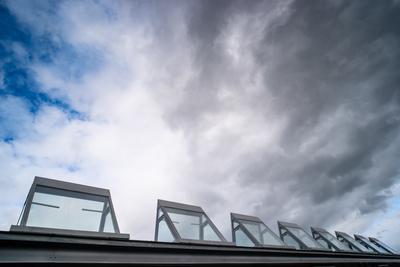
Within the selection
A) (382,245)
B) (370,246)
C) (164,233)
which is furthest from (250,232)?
(382,245)

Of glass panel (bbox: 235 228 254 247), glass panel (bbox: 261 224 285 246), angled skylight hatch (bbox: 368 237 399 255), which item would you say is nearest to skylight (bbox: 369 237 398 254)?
angled skylight hatch (bbox: 368 237 399 255)

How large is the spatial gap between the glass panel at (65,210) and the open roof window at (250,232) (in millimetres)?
4278

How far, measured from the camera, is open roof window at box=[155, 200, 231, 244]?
16.2ft

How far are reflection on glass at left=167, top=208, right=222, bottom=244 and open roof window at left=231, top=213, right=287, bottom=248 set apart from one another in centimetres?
157

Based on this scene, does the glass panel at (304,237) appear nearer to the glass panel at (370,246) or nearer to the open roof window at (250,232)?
the open roof window at (250,232)

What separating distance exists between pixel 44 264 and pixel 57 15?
6.08m

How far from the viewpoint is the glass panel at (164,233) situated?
4.81m

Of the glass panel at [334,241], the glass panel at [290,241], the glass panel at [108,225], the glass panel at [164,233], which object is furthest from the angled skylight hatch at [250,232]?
the glass panel at [334,241]

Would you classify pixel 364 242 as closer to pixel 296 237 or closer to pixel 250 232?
pixel 296 237

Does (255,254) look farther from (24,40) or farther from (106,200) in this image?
(24,40)

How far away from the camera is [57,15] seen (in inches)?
218

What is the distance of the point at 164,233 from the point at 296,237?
6425mm


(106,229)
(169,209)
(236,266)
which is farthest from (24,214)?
(236,266)

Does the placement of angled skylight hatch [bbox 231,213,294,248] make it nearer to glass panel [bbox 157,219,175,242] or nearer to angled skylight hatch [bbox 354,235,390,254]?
glass panel [bbox 157,219,175,242]
